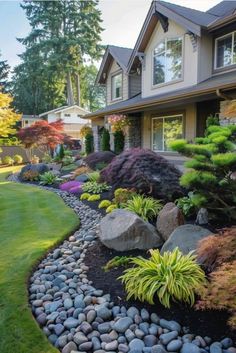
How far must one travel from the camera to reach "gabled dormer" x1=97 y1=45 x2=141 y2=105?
16.2 metres

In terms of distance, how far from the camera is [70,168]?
17062 mm

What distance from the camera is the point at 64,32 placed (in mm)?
35531

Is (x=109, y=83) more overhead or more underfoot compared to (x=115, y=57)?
more underfoot

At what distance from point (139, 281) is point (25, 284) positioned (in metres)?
1.63

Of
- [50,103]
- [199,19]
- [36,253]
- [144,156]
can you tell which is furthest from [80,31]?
[36,253]

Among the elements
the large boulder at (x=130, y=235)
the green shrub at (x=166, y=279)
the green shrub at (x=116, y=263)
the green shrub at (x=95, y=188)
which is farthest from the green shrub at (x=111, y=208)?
the green shrub at (x=166, y=279)

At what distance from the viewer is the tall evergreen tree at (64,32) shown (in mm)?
34531

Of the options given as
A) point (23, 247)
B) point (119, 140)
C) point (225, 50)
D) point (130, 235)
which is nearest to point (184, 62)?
point (225, 50)

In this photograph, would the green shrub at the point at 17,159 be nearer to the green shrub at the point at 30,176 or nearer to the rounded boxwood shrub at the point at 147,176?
the green shrub at the point at 30,176

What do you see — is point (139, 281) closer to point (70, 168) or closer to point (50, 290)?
point (50, 290)

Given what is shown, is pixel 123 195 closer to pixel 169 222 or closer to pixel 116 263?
pixel 169 222

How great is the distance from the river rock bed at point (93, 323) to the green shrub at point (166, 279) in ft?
0.70

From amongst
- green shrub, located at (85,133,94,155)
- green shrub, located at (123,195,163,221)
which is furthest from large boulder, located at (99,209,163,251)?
green shrub, located at (85,133,94,155)

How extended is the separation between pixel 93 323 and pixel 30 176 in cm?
1173
